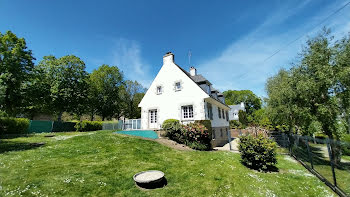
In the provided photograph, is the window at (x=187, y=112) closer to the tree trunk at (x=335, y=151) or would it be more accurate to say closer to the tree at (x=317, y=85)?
the tree at (x=317, y=85)

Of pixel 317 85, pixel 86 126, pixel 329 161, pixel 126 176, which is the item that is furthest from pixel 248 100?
pixel 126 176

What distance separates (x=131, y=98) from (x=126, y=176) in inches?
1610

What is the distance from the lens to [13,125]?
1681 centimetres

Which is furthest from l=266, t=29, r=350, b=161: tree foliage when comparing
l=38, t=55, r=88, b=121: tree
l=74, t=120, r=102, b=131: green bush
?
l=38, t=55, r=88, b=121: tree

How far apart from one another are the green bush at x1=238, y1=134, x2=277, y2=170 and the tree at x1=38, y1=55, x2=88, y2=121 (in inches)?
1186

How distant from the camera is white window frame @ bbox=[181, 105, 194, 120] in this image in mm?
16836

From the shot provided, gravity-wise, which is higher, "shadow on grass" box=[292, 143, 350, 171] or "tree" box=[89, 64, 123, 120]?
"tree" box=[89, 64, 123, 120]

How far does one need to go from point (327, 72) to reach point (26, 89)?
3307 centimetres

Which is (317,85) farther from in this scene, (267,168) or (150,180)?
(150,180)

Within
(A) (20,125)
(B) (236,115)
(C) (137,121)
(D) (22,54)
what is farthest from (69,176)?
(B) (236,115)

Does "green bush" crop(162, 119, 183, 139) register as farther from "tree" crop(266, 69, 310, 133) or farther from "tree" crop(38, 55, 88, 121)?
"tree" crop(38, 55, 88, 121)

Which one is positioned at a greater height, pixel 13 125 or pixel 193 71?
pixel 193 71

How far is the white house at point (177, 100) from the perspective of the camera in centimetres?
1650

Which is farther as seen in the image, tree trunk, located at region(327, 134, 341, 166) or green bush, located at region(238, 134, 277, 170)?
green bush, located at region(238, 134, 277, 170)
